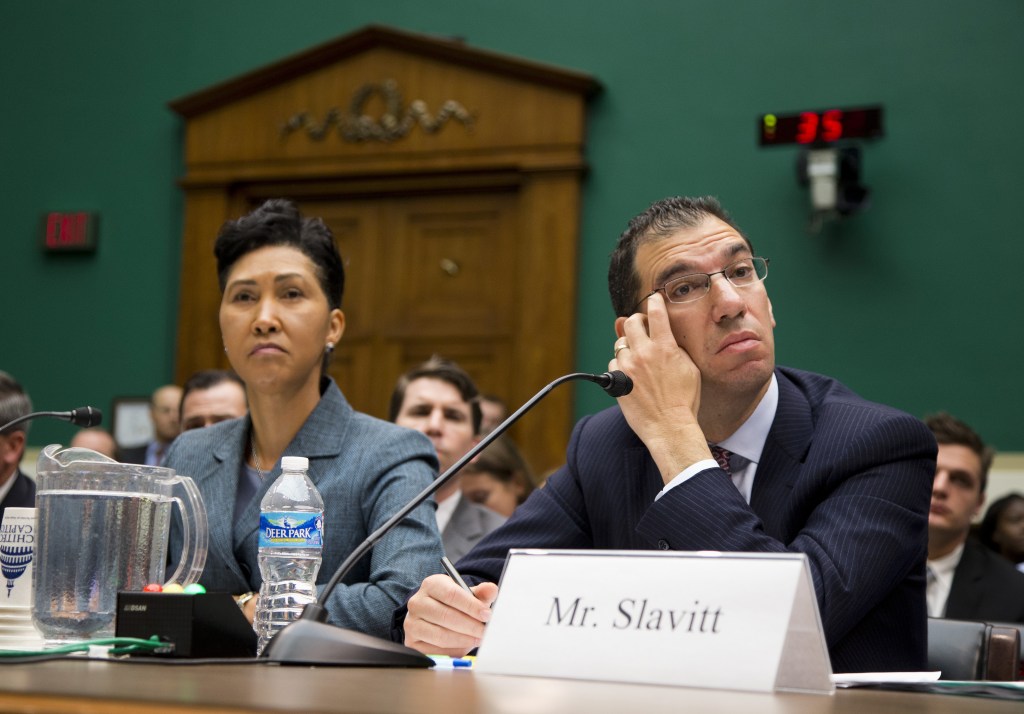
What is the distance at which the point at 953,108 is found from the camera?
5109 mm

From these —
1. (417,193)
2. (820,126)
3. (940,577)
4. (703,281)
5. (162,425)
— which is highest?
(820,126)

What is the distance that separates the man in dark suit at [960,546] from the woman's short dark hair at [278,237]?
204cm

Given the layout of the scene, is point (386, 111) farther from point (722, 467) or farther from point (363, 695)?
point (363, 695)

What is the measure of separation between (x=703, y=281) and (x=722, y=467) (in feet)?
0.92

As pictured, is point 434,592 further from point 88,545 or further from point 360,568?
point 360,568

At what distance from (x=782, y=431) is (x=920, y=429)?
0.19 meters

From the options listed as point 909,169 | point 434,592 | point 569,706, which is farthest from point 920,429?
point 909,169

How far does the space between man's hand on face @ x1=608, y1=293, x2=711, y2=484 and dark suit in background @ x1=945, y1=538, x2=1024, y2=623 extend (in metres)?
1.90

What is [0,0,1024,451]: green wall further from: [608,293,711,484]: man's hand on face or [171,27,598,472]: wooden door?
[608,293,711,484]: man's hand on face

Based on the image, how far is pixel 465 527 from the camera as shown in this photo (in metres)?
3.30

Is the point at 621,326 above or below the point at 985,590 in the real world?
above

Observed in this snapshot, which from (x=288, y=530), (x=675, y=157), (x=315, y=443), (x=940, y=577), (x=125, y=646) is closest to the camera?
(x=125, y=646)

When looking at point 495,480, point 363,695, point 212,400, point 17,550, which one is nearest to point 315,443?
point 17,550

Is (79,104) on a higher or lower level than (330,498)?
higher
